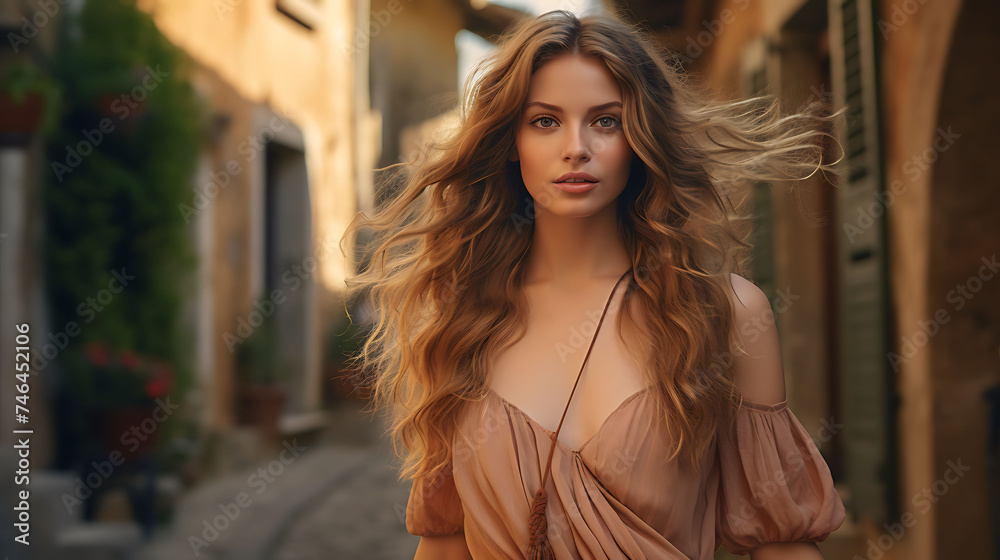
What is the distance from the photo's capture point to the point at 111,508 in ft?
18.2

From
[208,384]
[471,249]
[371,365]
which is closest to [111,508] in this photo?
[208,384]

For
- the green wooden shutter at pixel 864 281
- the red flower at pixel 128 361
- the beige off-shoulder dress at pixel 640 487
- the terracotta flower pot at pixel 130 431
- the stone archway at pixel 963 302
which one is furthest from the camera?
the red flower at pixel 128 361

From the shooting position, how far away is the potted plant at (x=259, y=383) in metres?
8.58

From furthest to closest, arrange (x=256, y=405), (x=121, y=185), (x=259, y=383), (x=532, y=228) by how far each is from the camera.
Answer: (x=259, y=383), (x=256, y=405), (x=121, y=185), (x=532, y=228)

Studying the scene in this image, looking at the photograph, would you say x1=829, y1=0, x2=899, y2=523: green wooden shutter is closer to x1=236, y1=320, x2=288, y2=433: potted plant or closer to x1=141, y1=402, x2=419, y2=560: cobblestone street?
x1=141, y1=402, x2=419, y2=560: cobblestone street

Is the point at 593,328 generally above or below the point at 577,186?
below

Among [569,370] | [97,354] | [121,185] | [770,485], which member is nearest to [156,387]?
[97,354]

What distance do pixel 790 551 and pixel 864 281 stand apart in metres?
2.97

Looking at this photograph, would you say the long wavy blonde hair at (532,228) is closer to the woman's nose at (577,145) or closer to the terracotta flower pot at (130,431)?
the woman's nose at (577,145)

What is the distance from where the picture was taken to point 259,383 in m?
8.73

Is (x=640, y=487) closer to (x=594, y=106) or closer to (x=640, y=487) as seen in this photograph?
(x=640, y=487)

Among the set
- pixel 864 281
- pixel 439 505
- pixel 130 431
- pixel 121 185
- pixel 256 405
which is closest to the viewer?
pixel 439 505

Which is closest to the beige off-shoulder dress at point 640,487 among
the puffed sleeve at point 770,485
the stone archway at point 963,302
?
the puffed sleeve at point 770,485

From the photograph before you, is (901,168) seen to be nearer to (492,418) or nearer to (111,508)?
(492,418)
